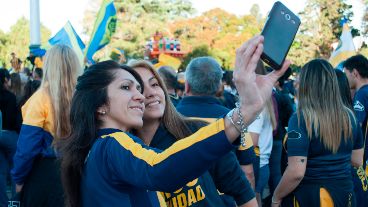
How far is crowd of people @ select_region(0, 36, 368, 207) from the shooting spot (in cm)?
170

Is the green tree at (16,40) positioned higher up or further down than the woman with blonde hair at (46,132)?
further down

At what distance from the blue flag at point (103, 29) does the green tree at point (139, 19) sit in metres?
32.7

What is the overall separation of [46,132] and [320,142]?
2136mm

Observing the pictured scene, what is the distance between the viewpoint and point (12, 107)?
6012mm

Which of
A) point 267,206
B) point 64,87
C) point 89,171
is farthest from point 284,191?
point 267,206

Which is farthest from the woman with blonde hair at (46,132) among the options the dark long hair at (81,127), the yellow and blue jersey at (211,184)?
the dark long hair at (81,127)

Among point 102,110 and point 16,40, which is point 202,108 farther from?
point 16,40

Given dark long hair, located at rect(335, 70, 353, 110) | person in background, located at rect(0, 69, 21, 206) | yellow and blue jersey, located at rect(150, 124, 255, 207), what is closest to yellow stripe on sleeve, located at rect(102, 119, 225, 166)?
yellow and blue jersey, located at rect(150, 124, 255, 207)

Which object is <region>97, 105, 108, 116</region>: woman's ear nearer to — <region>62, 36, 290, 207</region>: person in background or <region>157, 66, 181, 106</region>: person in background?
<region>62, 36, 290, 207</region>: person in background

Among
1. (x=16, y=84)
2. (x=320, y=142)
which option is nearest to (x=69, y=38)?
(x=16, y=84)

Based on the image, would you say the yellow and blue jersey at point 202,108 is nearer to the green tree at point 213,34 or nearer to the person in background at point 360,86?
the person in background at point 360,86

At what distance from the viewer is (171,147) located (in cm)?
174

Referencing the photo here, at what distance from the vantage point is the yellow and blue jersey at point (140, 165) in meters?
1.65

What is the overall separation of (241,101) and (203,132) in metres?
0.17
